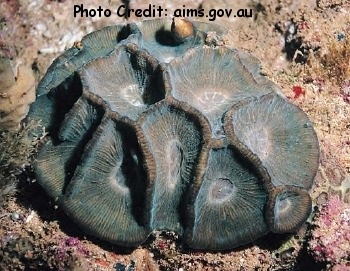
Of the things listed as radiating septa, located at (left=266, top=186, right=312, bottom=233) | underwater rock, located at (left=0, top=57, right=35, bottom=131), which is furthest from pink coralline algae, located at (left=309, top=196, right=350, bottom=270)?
underwater rock, located at (left=0, top=57, right=35, bottom=131)

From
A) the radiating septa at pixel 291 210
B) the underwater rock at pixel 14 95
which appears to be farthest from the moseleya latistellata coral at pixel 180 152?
the underwater rock at pixel 14 95

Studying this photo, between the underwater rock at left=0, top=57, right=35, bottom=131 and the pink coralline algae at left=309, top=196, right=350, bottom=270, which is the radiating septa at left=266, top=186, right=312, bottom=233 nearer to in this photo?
the pink coralline algae at left=309, top=196, right=350, bottom=270

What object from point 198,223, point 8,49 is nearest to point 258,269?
point 198,223

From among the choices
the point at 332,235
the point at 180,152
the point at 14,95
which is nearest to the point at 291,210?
the point at 332,235

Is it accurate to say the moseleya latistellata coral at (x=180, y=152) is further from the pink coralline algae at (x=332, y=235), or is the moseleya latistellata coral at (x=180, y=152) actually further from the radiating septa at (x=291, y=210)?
the pink coralline algae at (x=332, y=235)

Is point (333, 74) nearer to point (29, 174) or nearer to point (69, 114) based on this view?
point (69, 114)
